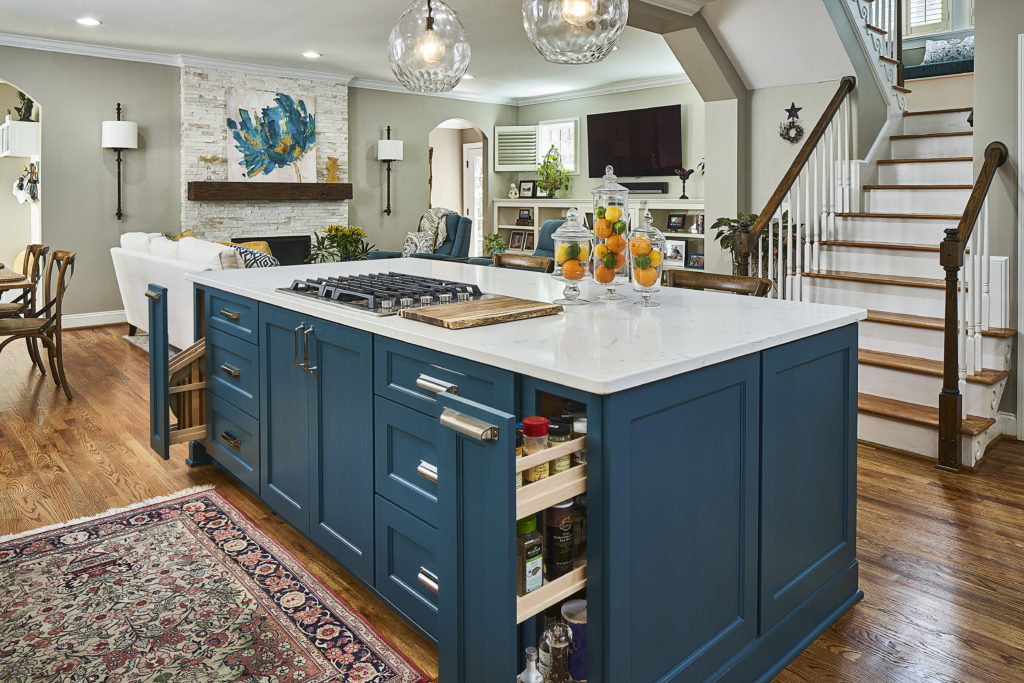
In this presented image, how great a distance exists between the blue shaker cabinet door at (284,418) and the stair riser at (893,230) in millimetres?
3862

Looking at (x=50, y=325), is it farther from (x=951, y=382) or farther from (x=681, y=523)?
(x=951, y=382)

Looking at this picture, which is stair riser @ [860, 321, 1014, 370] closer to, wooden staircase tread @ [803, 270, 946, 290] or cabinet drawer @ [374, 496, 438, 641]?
wooden staircase tread @ [803, 270, 946, 290]

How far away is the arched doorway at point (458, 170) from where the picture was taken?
12.3m

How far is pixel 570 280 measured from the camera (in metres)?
2.25

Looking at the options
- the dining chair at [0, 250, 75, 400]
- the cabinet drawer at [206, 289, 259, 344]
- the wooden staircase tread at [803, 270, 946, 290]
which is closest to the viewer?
the cabinet drawer at [206, 289, 259, 344]

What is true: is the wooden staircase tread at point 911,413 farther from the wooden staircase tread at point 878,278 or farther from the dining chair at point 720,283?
the dining chair at point 720,283

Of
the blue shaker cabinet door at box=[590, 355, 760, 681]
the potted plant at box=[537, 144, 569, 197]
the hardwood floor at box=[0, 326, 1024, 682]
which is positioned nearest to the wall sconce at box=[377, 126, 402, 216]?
the potted plant at box=[537, 144, 569, 197]

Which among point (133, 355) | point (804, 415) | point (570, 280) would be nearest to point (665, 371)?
point (804, 415)

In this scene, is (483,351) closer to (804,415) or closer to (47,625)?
(804,415)

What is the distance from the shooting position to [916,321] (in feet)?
13.0

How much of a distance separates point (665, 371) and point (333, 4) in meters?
5.14

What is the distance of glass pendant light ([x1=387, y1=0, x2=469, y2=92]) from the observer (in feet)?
7.89

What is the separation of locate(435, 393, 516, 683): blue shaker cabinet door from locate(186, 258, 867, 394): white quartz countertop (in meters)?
0.22

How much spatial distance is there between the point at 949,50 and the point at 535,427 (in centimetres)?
683
